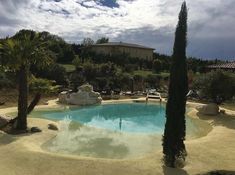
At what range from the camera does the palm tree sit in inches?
816

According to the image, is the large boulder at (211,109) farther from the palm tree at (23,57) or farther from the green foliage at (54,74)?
the green foliage at (54,74)

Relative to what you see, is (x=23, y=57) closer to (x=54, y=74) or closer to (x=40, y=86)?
(x=40, y=86)

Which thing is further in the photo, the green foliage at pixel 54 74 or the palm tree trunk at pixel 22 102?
the green foliage at pixel 54 74

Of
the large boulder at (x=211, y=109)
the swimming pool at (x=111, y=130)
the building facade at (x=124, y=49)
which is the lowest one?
the swimming pool at (x=111, y=130)

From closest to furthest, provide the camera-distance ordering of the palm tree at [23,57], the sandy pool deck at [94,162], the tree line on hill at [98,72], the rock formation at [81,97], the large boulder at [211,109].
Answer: the sandy pool deck at [94,162] < the palm tree at [23,57] < the large boulder at [211,109] < the rock formation at [81,97] < the tree line on hill at [98,72]

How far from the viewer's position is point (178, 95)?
14898mm

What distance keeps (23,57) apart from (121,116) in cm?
1320

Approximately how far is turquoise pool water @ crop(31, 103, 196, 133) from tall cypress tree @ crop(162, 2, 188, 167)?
9.70 metres

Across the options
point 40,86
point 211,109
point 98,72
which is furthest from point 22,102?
point 98,72

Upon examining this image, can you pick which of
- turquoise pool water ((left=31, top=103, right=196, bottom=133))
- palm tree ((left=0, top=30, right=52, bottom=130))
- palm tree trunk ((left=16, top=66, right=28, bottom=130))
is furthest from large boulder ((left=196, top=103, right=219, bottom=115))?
palm tree trunk ((left=16, top=66, right=28, bottom=130))

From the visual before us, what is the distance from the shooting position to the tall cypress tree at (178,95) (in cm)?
1486

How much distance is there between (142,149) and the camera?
61.8 ft

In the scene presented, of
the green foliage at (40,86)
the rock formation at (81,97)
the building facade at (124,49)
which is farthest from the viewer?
the building facade at (124,49)

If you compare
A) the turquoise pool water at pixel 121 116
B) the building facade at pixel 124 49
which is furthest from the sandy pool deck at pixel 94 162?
the building facade at pixel 124 49
